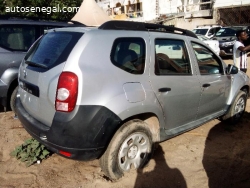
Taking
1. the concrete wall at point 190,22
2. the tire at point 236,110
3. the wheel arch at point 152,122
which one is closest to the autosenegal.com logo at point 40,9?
the concrete wall at point 190,22

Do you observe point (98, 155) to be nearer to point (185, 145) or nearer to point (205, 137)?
point (185, 145)

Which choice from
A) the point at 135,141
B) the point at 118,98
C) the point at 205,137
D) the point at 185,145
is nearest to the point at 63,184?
the point at 135,141

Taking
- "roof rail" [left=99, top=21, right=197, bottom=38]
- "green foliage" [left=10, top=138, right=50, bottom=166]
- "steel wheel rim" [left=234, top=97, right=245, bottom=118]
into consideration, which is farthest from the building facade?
"green foliage" [left=10, top=138, right=50, bottom=166]

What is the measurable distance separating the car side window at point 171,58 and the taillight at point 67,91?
3.44ft

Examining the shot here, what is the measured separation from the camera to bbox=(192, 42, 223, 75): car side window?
11.2 feet

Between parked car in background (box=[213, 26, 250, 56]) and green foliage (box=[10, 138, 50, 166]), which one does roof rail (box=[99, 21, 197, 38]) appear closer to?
green foliage (box=[10, 138, 50, 166])

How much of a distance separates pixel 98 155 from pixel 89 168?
0.69 m

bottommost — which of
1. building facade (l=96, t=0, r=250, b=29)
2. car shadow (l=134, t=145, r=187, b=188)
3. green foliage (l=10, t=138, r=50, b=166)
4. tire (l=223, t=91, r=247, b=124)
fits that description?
car shadow (l=134, t=145, r=187, b=188)

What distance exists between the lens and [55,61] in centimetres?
238

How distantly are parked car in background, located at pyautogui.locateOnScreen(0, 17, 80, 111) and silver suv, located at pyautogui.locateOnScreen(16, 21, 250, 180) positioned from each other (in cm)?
126

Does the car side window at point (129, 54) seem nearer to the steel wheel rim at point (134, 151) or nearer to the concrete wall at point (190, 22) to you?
the steel wheel rim at point (134, 151)

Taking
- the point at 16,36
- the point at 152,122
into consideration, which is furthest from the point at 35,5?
the point at 152,122

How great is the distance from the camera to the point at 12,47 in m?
4.32

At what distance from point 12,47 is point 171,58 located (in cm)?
299
